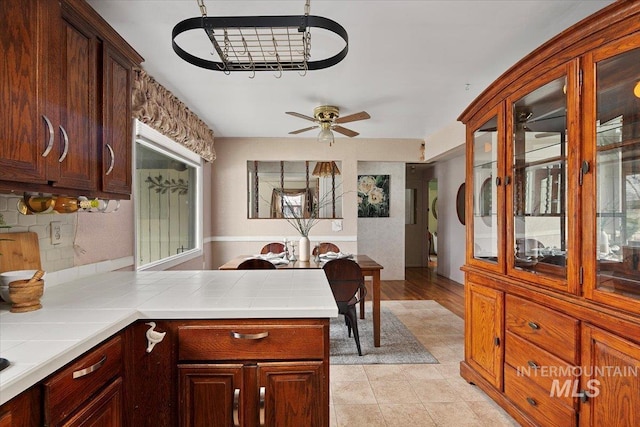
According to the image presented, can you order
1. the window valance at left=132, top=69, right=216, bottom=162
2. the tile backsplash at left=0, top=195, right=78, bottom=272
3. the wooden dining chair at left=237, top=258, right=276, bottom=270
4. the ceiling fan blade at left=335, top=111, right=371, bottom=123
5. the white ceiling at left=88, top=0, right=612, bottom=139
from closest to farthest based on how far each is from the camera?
1. the tile backsplash at left=0, top=195, right=78, bottom=272
2. the white ceiling at left=88, top=0, right=612, bottom=139
3. the window valance at left=132, top=69, right=216, bottom=162
4. the wooden dining chair at left=237, top=258, right=276, bottom=270
5. the ceiling fan blade at left=335, top=111, right=371, bottom=123

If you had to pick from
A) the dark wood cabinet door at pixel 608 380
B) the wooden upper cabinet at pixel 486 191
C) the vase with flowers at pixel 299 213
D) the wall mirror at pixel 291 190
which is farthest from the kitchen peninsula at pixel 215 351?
the wall mirror at pixel 291 190

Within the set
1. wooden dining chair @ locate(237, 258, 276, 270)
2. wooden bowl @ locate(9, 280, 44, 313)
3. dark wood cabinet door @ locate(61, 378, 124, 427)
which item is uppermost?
wooden bowl @ locate(9, 280, 44, 313)

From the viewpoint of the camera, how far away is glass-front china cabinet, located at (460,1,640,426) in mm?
1321

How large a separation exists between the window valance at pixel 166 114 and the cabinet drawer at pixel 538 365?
3.07 metres

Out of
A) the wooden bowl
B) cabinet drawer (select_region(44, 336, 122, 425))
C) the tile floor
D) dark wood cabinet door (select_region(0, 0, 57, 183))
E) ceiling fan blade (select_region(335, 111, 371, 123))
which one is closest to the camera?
cabinet drawer (select_region(44, 336, 122, 425))

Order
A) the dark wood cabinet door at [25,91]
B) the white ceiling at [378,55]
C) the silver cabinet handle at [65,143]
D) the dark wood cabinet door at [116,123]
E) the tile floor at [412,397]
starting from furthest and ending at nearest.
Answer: the tile floor at [412,397], the white ceiling at [378,55], the dark wood cabinet door at [116,123], the silver cabinet handle at [65,143], the dark wood cabinet door at [25,91]

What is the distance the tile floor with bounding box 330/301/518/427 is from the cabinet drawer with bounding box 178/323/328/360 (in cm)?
99

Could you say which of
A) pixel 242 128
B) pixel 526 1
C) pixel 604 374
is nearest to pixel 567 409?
pixel 604 374

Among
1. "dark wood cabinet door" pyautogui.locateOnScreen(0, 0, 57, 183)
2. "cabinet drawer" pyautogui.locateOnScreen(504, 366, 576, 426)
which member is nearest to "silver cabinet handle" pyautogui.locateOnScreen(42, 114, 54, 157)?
"dark wood cabinet door" pyautogui.locateOnScreen(0, 0, 57, 183)

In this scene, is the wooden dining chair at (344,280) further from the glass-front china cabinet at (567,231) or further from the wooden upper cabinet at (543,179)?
the wooden upper cabinet at (543,179)

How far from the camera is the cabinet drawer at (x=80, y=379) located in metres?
0.88

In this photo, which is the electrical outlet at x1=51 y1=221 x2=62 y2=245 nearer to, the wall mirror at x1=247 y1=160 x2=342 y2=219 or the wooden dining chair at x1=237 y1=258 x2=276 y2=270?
the wooden dining chair at x1=237 y1=258 x2=276 y2=270

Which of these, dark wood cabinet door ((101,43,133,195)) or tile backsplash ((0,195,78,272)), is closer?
tile backsplash ((0,195,78,272))

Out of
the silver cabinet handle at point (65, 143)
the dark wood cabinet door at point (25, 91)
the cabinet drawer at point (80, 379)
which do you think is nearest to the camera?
the cabinet drawer at point (80, 379)
